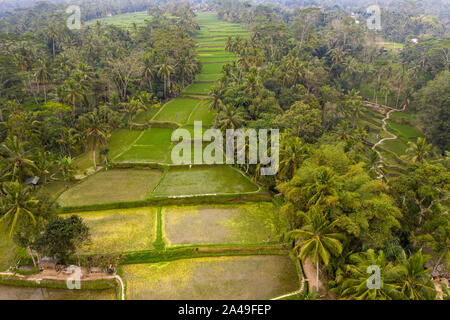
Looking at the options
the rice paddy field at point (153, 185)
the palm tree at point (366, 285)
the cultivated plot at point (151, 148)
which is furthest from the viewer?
the cultivated plot at point (151, 148)

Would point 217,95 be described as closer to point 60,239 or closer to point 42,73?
point 42,73

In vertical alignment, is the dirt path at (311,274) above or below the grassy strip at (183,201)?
below

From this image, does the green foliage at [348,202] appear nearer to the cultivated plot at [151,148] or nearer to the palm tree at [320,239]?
the palm tree at [320,239]

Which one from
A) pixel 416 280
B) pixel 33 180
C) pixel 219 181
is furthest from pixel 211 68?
pixel 416 280

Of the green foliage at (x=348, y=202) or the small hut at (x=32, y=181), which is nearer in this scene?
the green foliage at (x=348, y=202)

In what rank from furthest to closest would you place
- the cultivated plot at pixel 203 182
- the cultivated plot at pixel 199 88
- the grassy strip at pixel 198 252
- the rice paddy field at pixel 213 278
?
the cultivated plot at pixel 199 88 → the cultivated plot at pixel 203 182 → the grassy strip at pixel 198 252 → the rice paddy field at pixel 213 278

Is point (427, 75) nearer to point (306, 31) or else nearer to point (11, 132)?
point (306, 31)

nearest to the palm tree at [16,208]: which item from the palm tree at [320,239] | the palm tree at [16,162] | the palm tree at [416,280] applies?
the palm tree at [16,162]

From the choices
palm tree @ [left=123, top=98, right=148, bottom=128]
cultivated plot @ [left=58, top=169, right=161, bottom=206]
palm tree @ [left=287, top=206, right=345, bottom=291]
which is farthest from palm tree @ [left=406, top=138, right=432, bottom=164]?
palm tree @ [left=123, top=98, right=148, bottom=128]
